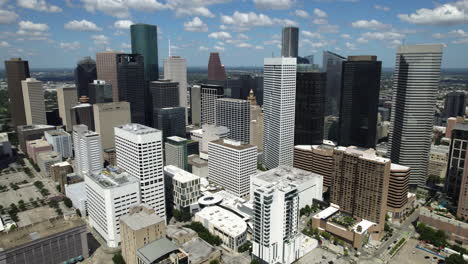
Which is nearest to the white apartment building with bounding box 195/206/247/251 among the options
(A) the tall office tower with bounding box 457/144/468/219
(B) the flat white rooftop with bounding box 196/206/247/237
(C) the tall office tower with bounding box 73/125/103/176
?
(B) the flat white rooftop with bounding box 196/206/247/237

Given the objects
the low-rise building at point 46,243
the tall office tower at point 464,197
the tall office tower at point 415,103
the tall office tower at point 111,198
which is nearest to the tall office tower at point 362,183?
the tall office tower at point 464,197

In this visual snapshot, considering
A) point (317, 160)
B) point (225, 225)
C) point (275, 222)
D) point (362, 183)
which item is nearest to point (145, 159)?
point (225, 225)

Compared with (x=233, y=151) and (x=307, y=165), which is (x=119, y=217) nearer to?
(x=233, y=151)

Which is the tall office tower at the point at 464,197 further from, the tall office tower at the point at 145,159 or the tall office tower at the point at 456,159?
the tall office tower at the point at 145,159

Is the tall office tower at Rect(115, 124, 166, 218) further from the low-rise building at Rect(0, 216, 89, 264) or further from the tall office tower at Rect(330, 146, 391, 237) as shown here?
the tall office tower at Rect(330, 146, 391, 237)

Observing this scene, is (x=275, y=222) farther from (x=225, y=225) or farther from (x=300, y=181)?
(x=300, y=181)

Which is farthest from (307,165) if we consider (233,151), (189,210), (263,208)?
(263,208)
